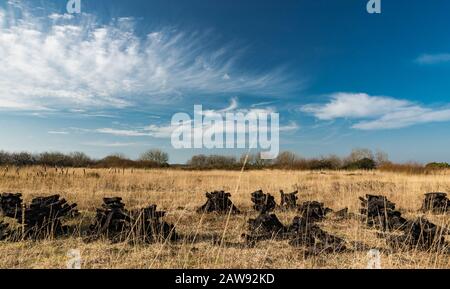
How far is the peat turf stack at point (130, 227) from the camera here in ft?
17.2

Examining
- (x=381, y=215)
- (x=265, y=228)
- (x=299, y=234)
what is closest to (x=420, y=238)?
(x=299, y=234)

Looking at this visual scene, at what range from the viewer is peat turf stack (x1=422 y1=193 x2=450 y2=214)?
8641 millimetres

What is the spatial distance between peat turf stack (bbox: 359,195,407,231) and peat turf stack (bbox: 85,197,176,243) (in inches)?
149

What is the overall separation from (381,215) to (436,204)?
9.08 feet

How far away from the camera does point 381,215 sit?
23.2 ft

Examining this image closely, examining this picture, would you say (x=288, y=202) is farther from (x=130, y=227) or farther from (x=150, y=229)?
(x=130, y=227)

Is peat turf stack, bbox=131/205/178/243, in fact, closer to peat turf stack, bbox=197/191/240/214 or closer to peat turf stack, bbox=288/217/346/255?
peat turf stack, bbox=288/217/346/255

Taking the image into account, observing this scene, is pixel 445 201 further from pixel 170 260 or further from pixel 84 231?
pixel 84 231

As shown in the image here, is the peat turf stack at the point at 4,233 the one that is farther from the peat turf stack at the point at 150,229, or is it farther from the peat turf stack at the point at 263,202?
the peat turf stack at the point at 263,202
